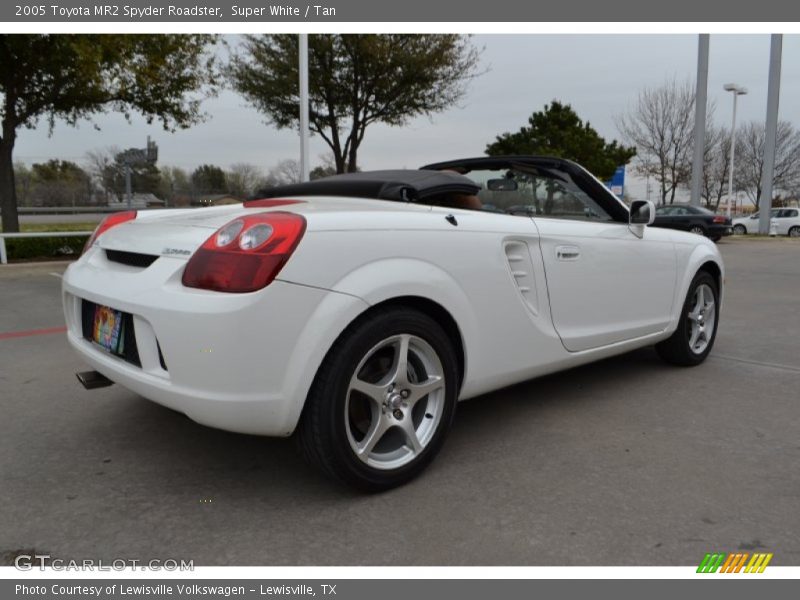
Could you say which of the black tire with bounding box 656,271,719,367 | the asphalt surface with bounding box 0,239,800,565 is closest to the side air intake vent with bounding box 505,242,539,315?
the asphalt surface with bounding box 0,239,800,565

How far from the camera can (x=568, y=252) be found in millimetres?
3209

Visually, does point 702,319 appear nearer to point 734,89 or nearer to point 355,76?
point 355,76

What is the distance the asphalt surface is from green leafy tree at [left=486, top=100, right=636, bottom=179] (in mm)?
28022

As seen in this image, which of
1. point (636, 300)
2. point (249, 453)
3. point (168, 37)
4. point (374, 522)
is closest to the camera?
point (374, 522)

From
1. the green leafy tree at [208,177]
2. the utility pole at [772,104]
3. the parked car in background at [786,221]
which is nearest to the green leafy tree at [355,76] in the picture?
the green leafy tree at [208,177]

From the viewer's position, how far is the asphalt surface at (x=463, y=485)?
2123 millimetres

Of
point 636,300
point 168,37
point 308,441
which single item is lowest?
point 308,441

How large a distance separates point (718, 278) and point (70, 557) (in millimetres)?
4483

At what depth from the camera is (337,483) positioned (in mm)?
2389

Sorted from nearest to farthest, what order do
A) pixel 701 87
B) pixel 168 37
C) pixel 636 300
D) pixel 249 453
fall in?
pixel 249 453, pixel 636 300, pixel 168 37, pixel 701 87

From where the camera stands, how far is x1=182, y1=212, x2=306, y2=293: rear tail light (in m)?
2.11
